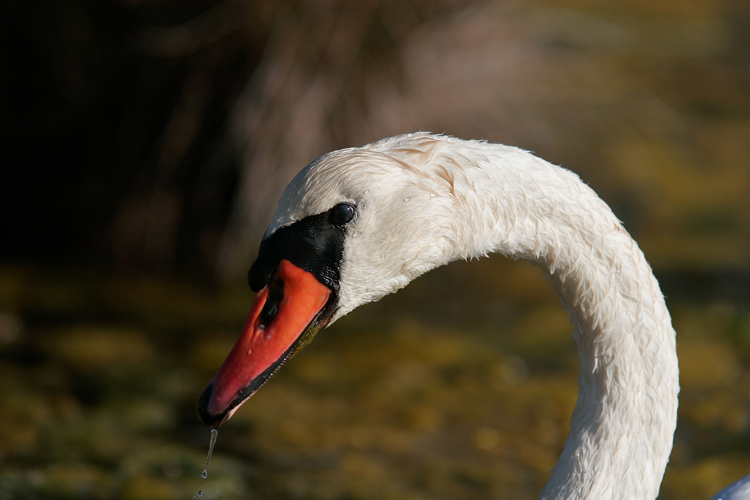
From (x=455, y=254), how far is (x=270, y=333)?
456 millimetres

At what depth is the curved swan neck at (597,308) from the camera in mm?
1725

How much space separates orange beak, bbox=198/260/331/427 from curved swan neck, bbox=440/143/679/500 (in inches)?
14.3

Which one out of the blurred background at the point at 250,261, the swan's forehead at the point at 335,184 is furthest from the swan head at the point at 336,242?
the blurred background at the point at 250,261

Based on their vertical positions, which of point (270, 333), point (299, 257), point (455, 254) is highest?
point (455, 254)

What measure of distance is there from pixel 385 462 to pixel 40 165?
317cm

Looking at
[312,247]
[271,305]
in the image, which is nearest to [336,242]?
[312,247]

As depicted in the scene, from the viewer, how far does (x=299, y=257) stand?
1.71 meters

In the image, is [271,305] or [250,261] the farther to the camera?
[250,261]

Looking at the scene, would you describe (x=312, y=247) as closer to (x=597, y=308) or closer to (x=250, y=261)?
(x=597, y=308)

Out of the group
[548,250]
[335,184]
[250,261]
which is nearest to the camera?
[335,184]

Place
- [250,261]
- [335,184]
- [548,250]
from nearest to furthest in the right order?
[335,184] → [548,250] → [250,261]

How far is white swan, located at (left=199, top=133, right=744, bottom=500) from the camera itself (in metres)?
1.69

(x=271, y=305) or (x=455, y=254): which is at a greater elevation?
(x=455, y=254)

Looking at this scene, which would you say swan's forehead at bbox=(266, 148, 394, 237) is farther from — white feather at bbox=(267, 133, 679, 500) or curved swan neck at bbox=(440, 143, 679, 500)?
curved swan neck at bbox=(440, 143, 679, 500)
